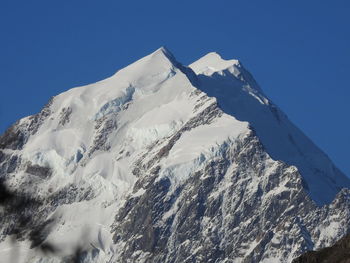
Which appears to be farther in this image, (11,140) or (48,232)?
(11,140)

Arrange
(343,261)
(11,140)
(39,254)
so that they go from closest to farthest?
(39,254) < (11,140) < (343,261)

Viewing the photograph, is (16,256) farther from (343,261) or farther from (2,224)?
(343,261)

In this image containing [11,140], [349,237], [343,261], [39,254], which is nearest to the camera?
[39,254]

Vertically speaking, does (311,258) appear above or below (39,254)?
above

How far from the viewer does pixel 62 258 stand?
69.8 ft

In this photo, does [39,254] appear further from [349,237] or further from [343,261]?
[349,237]

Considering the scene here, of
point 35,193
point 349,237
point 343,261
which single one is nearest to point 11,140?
point 35,193

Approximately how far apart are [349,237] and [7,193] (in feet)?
294

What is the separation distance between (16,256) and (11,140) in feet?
12.6

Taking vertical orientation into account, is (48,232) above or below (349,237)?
below

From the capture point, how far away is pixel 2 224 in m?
21.2

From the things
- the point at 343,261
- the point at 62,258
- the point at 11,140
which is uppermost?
the point at 343,261

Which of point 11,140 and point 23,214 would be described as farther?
point 11,140

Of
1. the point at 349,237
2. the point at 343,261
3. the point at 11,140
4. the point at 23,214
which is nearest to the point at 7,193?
the point at 23,214
